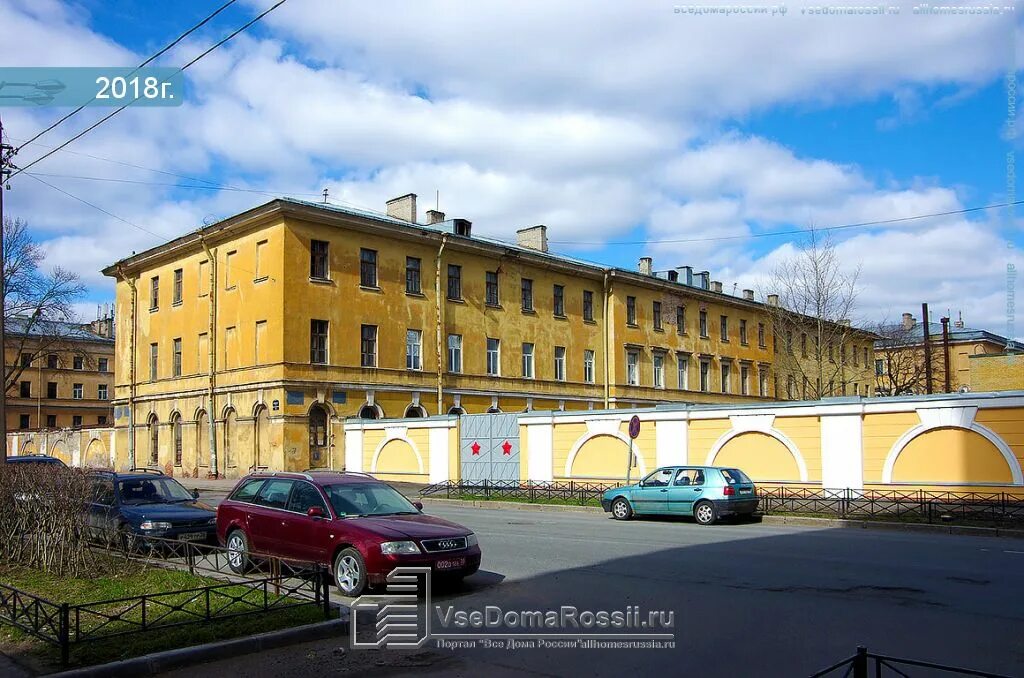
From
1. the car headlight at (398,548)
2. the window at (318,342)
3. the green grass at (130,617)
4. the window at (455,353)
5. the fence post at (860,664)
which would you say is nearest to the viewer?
the fence post at (860,664)

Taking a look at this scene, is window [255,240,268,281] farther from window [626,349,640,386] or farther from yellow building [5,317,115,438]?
yellow building [5,317,115,438]

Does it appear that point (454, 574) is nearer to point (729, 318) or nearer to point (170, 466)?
point (170, 466)

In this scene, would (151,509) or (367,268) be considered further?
(367,268)

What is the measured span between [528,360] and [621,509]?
2751cm

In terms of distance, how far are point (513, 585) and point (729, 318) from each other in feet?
187

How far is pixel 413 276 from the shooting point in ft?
150

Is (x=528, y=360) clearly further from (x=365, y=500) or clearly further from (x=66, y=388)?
(x=66, y=388)

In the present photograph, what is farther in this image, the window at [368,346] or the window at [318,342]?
the window at [368,346]

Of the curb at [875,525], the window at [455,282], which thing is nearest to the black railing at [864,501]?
the curb at [875,525]

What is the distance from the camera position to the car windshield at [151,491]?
16281mm

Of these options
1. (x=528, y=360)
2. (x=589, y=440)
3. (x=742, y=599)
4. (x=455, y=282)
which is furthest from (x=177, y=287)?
(x=742, y=599)

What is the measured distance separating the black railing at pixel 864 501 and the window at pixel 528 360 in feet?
60.5

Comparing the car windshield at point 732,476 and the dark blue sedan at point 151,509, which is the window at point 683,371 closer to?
the car windshield at point 732,476

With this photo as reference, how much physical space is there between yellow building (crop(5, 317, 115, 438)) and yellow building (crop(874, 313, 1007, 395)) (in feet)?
212
